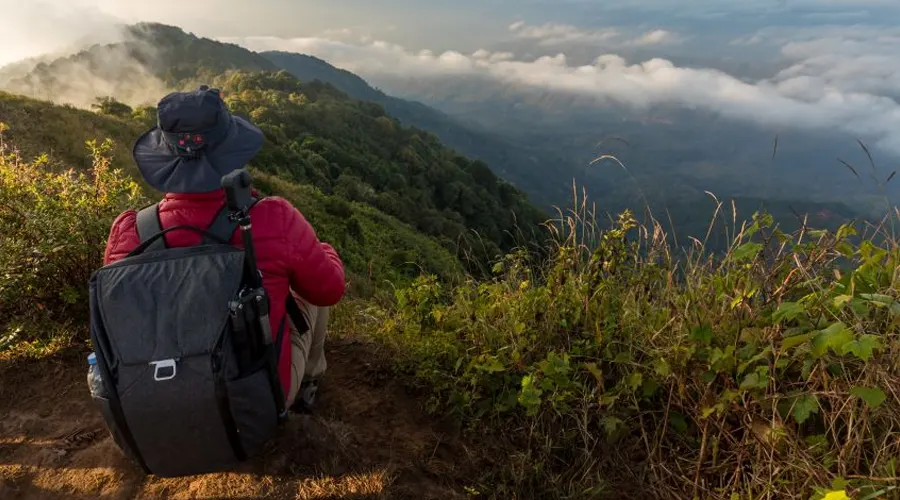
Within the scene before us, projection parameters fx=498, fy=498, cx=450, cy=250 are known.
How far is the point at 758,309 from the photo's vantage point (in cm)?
259

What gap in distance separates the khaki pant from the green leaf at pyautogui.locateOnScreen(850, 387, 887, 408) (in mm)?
2470

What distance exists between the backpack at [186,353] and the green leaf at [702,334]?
2056 millimetres

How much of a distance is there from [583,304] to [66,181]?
13.7 ft

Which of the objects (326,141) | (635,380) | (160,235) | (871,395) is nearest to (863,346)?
(871,395)

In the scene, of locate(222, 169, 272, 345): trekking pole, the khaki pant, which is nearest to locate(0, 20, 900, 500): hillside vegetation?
the khaki pant

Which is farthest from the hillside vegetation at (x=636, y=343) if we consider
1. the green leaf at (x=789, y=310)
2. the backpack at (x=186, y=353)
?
the backpack at (x=186, y=353)

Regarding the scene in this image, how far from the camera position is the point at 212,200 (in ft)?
7.60

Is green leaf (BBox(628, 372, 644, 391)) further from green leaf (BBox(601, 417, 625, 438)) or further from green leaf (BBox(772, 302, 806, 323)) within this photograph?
green leaf (BBox(772, 302, 806, 323))

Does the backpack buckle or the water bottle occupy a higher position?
the backpack buckle

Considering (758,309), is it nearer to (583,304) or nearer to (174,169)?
(583,304)

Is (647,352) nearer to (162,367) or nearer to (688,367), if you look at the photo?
(688,367)

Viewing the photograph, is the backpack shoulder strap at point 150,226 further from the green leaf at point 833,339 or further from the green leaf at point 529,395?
the green leaf at point 833,339

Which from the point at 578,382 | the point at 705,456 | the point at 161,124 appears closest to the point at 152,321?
the point at 161,124

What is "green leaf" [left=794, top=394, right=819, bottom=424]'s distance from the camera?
7.03ft
